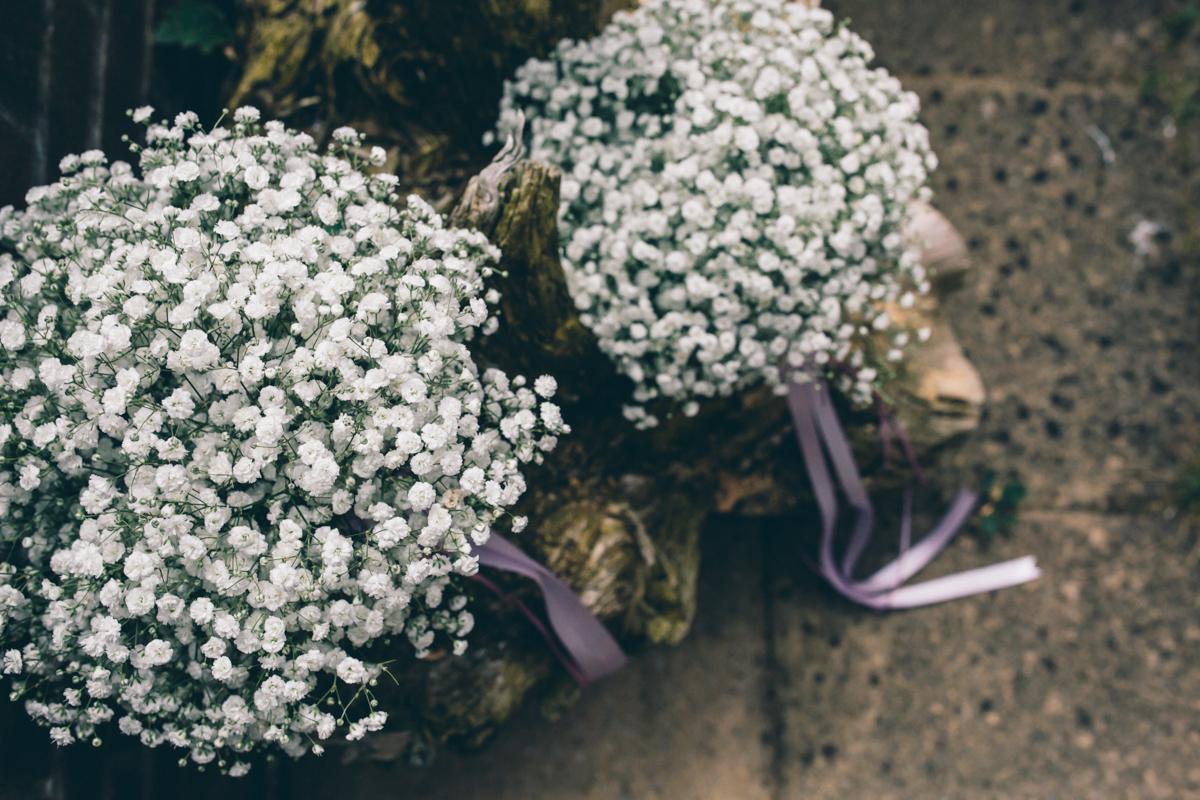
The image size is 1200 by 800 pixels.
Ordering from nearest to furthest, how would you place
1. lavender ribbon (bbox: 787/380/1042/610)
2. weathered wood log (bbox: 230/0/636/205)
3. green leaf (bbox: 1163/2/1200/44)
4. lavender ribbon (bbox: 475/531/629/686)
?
lavender ribbon (bbox: 475/531/629/686) < weathered wood log (bbox: 230/0/636/205) < lavender ribbon (bbox: 787/380/1042/610) < green leaf (bbox: 1163/2/1200/44)

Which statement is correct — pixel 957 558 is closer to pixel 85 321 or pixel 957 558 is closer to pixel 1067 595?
pixel 1067 595

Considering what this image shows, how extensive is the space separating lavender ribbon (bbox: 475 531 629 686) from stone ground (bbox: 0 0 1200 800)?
76 centimetres

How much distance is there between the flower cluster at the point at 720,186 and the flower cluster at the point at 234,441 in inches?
16.6

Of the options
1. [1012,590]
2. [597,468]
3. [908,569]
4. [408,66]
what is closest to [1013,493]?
[1012,590]

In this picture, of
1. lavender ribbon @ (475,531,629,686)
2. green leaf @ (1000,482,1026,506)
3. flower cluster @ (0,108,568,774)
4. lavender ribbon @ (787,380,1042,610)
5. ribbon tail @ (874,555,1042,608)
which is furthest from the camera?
green leaf @ (1000,482,1026,506)

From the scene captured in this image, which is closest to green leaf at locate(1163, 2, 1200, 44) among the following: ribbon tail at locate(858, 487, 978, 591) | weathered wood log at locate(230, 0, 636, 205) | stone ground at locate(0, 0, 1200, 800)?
stone ground at locate(0, 0, 1200, 800)

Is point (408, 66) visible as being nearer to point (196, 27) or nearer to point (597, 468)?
point (196, 27)

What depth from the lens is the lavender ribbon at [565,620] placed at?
178cm

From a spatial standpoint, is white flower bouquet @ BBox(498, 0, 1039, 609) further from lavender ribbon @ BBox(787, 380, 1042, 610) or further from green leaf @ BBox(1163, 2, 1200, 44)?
green leaf @ BBox(1163, 2, 1200, 44)

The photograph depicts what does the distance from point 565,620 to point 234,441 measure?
36.9 inches

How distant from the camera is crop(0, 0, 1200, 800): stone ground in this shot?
2.79 meters

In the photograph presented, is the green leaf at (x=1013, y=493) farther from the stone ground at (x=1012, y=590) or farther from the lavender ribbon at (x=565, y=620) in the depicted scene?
the lavender ribbon at (x=565, y=620)

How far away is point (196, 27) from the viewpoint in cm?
220

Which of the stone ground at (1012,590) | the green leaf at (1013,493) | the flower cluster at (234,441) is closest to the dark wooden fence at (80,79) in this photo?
the flower cluster at (234,441)
